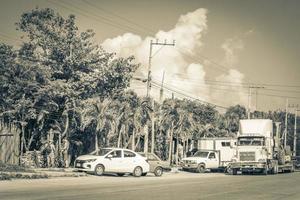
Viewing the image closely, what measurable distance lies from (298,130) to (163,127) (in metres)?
62.6

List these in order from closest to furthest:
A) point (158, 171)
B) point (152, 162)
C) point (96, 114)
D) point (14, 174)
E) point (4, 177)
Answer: point (4, 177) < point (14, 174) < point (152, 162) < point (158, 171) < point (96, 114)

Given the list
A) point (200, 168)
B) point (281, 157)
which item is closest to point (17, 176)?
point (200, 168)

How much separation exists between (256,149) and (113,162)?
13.3 metres

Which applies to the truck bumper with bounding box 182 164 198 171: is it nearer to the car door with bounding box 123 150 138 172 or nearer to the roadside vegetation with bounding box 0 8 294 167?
the roadside vegetation with bounding box 0 8 294 167

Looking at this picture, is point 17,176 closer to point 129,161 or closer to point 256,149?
point 129,161

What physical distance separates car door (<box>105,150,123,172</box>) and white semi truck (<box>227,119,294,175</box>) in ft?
Answer: 37.4

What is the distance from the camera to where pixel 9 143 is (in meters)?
32.7

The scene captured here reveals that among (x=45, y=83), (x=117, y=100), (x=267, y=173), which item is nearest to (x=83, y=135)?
(x=117, y=100)

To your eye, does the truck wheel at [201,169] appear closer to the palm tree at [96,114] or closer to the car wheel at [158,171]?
the car wheel at [158,171]

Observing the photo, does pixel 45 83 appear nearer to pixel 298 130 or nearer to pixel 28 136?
pixel 28 136

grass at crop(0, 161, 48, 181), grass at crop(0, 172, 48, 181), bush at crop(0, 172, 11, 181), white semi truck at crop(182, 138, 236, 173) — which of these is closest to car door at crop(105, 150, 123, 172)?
grass at crop(0, 161, 48, 181)

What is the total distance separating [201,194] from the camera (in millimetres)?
19781

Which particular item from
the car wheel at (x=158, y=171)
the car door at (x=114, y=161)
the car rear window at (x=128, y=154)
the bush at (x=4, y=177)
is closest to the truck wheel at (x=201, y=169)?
the car wheel at (x=158, y=171)

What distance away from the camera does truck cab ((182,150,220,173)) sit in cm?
4112
